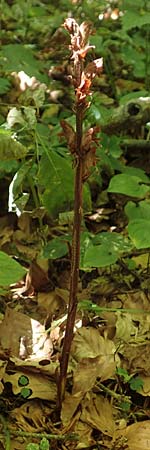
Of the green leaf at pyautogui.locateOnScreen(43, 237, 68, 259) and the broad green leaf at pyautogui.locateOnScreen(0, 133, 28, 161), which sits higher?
the broad green leaf at pyautogui.locateOnScreen(0, 133, 28, 161)

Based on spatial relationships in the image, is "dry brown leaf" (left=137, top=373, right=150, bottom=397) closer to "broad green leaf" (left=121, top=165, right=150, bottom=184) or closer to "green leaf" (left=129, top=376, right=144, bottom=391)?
"green leaf" (left=129, top=376, right=144, bottom=391)

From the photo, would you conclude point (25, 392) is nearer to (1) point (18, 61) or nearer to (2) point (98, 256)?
(2) point (98, 256)

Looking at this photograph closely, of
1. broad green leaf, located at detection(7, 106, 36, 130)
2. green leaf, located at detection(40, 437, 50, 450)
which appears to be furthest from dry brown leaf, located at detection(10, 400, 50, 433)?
broad green leaf, located at detection(7, 106, 36, 130)

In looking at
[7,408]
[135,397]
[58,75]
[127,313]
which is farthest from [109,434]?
[58,75]

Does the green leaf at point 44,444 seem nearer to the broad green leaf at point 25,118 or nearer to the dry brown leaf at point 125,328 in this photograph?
the dry brown leaf at point 125,328

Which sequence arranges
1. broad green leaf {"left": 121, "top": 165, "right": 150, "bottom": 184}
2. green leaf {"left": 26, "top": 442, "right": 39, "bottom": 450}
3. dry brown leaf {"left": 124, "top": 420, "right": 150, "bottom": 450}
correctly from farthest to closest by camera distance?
broad green leaf {"left": 121, "top": 165, "right": 150, "bottom": 184}, dry brown leaf {"left": 124, "top": 420, "right": 150, "bottom": 450}, green leaf {"left": 26, "top": 442, "right": 39, "bottom": 450}

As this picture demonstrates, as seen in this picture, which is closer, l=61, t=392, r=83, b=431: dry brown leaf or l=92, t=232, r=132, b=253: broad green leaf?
l=61, t=392, r=83, b=431: dry brown leaf

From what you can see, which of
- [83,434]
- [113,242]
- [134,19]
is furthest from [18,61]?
[83,434]

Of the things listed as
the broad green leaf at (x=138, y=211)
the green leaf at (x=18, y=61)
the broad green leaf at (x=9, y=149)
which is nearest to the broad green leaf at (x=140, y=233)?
the broad green leaf at (x=138, y=211)
